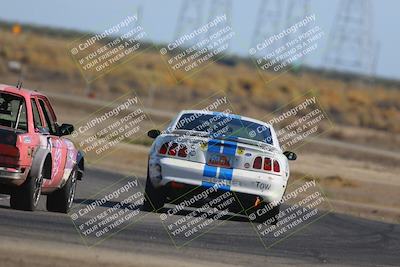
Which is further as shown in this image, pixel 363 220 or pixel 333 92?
pixel 333 92

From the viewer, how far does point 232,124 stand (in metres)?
16.0

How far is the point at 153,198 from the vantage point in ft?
50.1

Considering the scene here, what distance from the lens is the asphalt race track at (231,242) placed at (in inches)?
449

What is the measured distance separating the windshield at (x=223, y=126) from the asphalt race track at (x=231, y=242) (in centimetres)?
115

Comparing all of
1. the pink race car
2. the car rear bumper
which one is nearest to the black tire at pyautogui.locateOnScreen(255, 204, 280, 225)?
the car rear bumper

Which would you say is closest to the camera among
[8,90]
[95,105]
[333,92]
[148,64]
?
[8,90]

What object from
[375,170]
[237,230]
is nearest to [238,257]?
[237,230]

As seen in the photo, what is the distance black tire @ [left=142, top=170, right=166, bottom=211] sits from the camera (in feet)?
49.9

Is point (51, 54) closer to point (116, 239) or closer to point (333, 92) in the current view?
point (333, 92)

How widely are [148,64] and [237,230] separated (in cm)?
7766

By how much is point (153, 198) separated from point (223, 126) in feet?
4.82

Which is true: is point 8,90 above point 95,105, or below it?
above

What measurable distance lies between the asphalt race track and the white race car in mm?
375

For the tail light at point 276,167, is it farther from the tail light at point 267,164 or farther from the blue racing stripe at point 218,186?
the blue racing stripe at point 218,186
